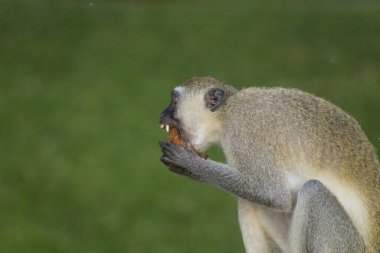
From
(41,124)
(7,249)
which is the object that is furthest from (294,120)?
(41,124)

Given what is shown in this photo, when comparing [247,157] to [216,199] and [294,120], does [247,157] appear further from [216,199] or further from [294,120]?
[216,199]

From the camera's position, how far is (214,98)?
711 centimetres

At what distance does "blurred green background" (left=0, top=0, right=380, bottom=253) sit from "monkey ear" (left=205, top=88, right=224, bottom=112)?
5.24 m

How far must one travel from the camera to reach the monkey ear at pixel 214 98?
7.09 meters

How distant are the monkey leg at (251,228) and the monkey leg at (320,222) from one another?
1.34 ft

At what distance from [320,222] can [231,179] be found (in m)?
Result: 0.68

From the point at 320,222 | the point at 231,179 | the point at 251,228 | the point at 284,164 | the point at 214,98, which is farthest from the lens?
the point at 214,98

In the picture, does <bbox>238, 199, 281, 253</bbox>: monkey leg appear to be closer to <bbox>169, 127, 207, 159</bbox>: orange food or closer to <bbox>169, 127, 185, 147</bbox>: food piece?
<bbox>169, 127, 207, 159</bbox>: orange food

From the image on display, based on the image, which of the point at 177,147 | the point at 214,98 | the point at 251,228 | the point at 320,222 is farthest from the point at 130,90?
the point at 320,222

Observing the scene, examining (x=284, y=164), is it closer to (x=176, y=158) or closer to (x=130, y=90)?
(x=176, y=158)

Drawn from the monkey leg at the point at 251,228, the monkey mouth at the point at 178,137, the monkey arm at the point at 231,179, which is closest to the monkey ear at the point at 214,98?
the monkey mouth at the point at 178,137

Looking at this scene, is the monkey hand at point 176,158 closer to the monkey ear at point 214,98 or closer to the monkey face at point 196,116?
the monkey face at point 196,116

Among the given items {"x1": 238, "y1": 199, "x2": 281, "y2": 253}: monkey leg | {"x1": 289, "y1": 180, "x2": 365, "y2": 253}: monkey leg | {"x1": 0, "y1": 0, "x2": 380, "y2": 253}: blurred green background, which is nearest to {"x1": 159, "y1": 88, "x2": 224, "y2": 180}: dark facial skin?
{"x1": 238, "y1": 199, "x2": 281, "y2": 253}: monkey leg

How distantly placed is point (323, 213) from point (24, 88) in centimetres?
1054
